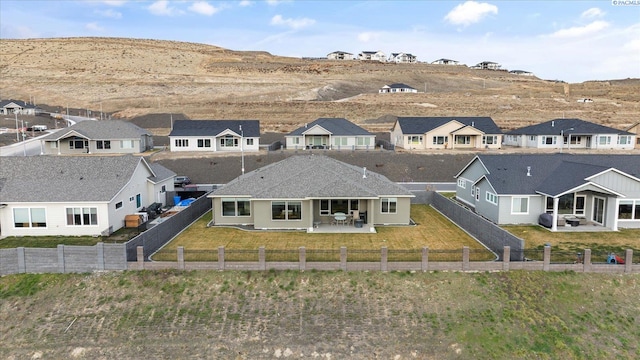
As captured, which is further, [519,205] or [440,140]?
[440,140]

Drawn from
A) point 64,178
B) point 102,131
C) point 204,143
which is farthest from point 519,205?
point 102,131

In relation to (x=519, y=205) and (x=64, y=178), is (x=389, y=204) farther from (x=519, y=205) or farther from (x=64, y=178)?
(x=64, y=178)

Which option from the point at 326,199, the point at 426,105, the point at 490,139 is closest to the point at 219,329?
the point at 326,199

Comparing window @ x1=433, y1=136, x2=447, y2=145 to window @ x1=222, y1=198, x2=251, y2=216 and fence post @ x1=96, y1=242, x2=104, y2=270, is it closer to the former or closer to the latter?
window @ x1=222, y1=198, x2=251, y2=216

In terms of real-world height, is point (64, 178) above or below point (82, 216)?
above

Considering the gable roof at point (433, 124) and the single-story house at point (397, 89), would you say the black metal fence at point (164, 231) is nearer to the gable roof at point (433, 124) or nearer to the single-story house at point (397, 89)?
the gable roof at point (433, 124)

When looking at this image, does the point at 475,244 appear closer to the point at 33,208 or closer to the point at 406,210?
the point at 406,210

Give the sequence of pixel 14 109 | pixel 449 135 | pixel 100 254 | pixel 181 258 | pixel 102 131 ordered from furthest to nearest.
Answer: pixel 14 109 < pixel 449 135 < pixel 102 131 < pixel 100 254 < pixel 181 258
